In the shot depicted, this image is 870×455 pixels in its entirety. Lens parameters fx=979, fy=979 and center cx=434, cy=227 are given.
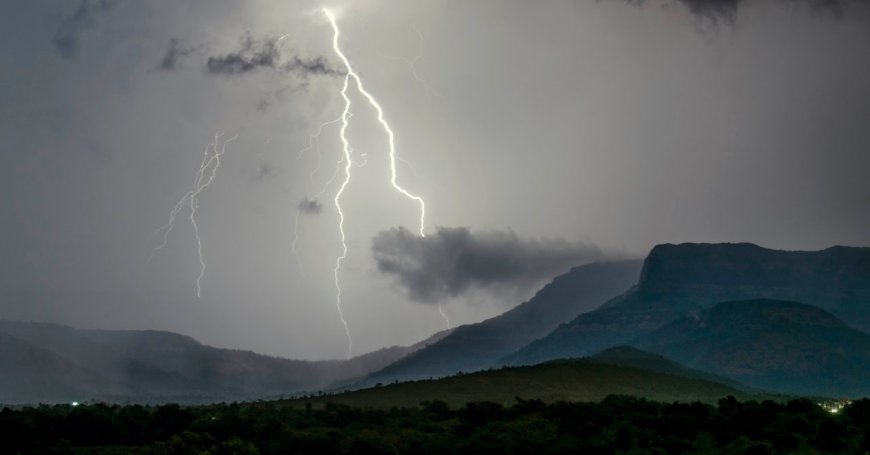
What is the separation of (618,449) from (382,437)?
68.2ft

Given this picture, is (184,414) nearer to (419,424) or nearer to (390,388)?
(419,424)

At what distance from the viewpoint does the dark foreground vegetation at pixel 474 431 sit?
77.8 meters

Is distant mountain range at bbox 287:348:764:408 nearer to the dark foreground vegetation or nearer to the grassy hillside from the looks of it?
the grassy hillside

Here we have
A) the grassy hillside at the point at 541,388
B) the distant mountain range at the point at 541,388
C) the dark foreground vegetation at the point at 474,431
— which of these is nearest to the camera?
the dark foreground vegetation at the point at 474,431

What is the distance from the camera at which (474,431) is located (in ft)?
313

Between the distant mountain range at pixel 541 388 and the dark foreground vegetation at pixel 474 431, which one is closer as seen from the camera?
the dark foreground vegetation at pixel 474 431

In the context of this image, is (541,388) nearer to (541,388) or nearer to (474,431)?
(541,388)

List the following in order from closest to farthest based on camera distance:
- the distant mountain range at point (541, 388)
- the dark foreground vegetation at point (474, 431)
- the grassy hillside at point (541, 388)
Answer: the dark foreground vegetation at point (474, 431) → the distant mountain range at point (541, 388) → the grassy hillside at point (541, 388)

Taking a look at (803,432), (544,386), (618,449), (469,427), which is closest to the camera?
(618,449)

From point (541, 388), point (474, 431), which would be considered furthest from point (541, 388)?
point (474, 431)

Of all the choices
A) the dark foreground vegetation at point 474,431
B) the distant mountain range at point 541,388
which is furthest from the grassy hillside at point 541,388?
the dark foreground vegetation at point 474,431

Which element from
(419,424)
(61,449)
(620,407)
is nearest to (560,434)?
(419,424)

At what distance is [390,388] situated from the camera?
160125 mm

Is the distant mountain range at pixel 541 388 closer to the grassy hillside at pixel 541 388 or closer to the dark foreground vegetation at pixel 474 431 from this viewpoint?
the grassy hillside at pixel 541 388
